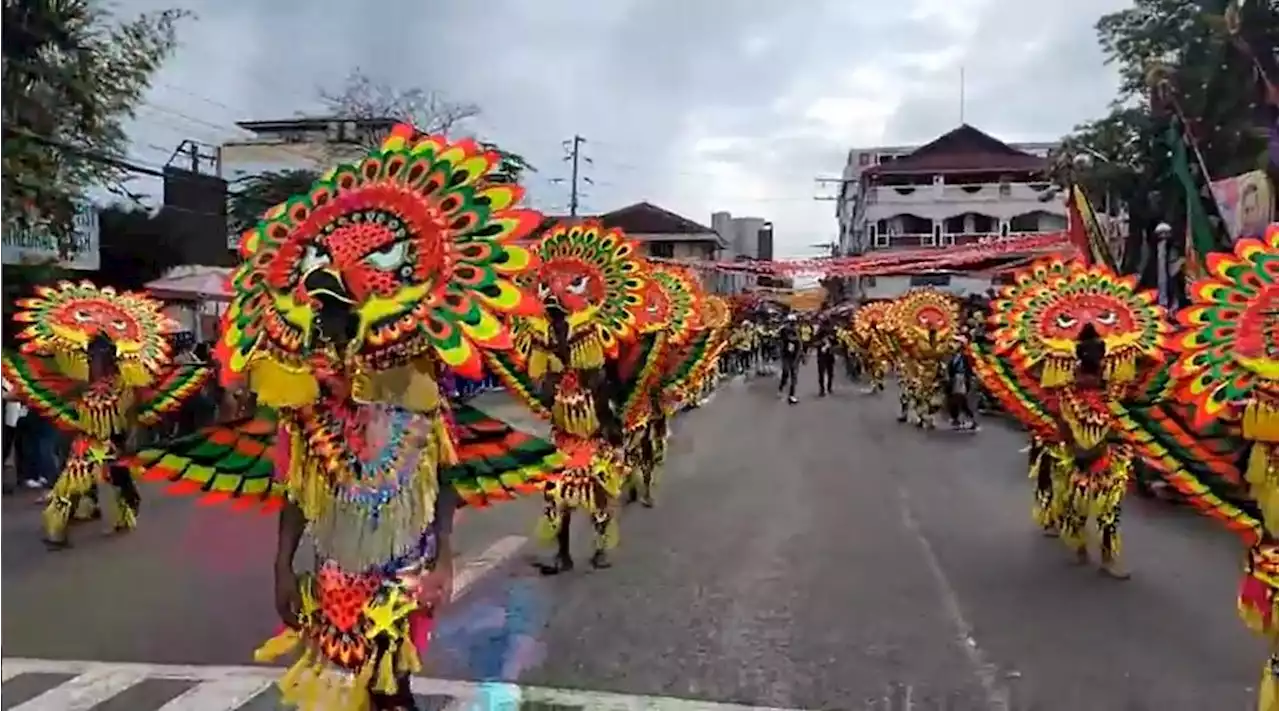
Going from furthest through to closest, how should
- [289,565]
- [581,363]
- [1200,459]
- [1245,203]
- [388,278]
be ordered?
[1245,203]
[581,363]
[1200,459]
[289,565]
[388,278]

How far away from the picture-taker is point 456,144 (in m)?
4.18

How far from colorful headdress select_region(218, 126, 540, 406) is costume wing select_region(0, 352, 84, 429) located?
22.5ft

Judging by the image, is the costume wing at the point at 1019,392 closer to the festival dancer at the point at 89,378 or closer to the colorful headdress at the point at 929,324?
the festival dancer at the point at 89,378

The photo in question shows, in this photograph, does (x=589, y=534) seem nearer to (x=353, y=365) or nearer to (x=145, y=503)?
(x=145, y=503)

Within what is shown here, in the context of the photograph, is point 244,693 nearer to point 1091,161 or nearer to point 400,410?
point 400,410

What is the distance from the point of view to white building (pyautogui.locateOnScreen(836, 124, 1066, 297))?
36.5 meters

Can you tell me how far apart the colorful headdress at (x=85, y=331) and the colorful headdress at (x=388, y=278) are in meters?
6.68

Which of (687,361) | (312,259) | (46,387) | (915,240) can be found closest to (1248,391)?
(312,259)

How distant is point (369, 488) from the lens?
3.97 m

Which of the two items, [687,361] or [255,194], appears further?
[255,194]

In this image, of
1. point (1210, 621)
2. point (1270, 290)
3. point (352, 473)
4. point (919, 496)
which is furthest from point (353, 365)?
point (919, 496)

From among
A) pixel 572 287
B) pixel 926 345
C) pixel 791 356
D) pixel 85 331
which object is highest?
pixel 572 287

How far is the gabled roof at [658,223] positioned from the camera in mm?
24438

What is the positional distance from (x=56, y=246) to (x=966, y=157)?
30.2 meters
